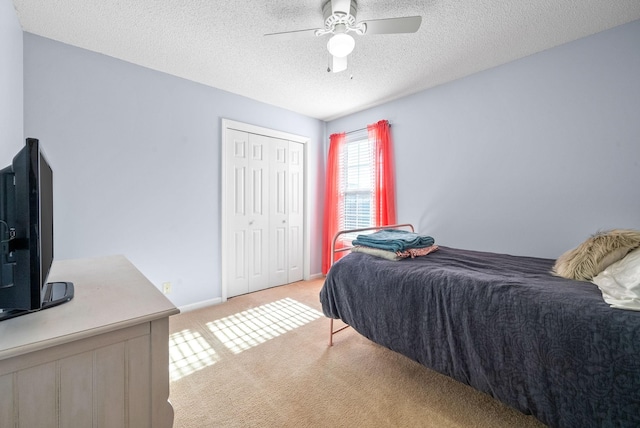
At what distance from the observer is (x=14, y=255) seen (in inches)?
30.9

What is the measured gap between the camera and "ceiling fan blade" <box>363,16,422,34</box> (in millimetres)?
1571

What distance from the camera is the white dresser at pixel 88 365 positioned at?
0.66 metres

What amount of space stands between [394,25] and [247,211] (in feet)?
8.00

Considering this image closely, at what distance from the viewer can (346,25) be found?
68.4 inches

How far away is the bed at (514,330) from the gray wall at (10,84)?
7.56ft

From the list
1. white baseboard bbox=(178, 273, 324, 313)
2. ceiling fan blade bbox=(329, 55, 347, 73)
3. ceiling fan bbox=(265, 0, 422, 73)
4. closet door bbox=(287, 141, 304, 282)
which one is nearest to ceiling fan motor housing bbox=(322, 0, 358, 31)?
ceiling fan bbox=(265, 0, 422, 73)

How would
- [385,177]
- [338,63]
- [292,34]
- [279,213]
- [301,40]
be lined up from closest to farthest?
[292,34], [338,63], [301,40], [385,177], [279,213]

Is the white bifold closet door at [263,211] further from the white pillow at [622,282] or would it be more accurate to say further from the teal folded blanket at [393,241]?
the white pillow at [622,282]

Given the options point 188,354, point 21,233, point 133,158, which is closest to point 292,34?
point 21,233

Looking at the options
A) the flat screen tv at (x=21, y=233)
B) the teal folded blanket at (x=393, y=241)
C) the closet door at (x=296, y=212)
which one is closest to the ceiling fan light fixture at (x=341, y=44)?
the teal folded blanket at (x=393, y=241)

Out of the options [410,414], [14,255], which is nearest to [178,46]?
[14,255]

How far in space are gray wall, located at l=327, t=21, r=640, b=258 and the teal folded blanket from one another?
0.82 meters

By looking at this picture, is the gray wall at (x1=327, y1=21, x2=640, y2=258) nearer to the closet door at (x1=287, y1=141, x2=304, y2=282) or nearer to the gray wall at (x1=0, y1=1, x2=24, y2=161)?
the closet door at (x1=287, y1=141, x2=304, y2=282)

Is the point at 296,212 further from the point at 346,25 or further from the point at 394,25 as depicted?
the point at 394,25
